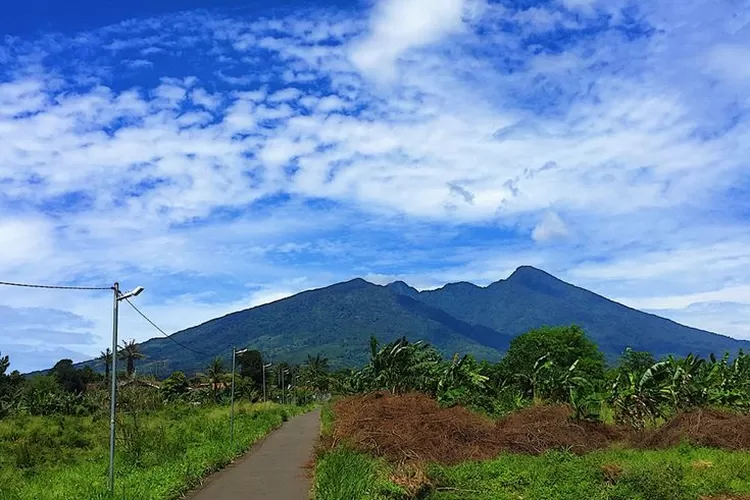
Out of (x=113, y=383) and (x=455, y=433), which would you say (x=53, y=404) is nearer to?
(x=455, y=433)

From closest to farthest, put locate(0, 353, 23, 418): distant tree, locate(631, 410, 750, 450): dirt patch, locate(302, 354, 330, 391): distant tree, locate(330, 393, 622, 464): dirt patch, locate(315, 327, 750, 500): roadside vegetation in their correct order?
1. locate(315, 327, 750, 500): roadside vegetation
2. locate(330, 393, 622, 464): dirt patch
3. locate(631, 410, 750, 450): dirt patch
4. locate(0, 353, 23, 418): distant tree
5. locate(302, 354, 330, 391): distant tree

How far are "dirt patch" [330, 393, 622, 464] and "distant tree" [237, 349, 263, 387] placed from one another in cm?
6632

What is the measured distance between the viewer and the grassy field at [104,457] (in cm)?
1288

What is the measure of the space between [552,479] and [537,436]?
18.7 ft

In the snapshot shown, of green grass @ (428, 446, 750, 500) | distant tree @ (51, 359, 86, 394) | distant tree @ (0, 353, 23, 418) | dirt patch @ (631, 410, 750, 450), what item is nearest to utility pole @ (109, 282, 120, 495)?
green grass @ (428, 446, 750, 500)

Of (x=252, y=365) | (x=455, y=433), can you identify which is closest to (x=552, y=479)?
(x=455, y=433)

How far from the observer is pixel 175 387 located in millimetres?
65125

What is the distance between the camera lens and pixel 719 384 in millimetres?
27672

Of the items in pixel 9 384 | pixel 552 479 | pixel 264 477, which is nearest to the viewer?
pixel 552 479

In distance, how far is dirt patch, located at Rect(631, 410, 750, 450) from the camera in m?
18.5

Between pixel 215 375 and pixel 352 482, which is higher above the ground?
pixel 215 375

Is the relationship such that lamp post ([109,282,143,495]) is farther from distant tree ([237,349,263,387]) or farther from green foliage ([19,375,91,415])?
distant tree ([237,349,263,387])

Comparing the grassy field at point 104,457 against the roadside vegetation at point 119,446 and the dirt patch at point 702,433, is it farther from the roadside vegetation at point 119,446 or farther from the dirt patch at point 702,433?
the dirt patch at point 702,433

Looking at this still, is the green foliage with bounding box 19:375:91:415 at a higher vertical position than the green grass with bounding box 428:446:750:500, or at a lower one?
higher
